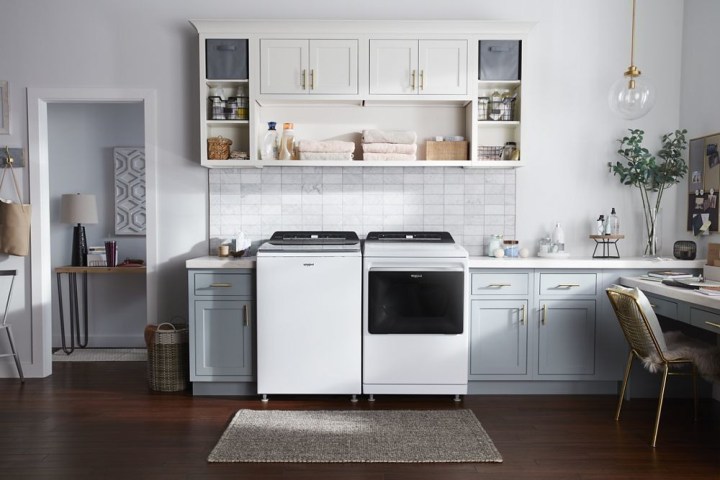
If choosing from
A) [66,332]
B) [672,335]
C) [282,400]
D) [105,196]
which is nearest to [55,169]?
[105,196]

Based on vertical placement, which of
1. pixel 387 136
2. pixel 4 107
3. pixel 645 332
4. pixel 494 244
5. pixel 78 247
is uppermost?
pixel 4 107

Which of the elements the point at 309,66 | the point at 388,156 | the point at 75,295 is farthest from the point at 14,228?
the point at 388,156

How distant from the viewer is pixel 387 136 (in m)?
→ 3.95

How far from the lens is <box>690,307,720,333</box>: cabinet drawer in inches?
112

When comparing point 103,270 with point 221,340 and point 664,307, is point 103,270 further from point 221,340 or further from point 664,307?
point 664,307

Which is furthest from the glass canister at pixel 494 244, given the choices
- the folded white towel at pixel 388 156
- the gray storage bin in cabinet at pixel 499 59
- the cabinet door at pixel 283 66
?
the cabinet door at pixel 283 66

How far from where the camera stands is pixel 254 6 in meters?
4.09

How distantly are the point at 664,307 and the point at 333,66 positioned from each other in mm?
2487

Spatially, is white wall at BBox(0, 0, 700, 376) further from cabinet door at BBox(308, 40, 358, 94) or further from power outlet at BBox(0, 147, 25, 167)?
cabinet door at BBox(308, 40, 358, 94)

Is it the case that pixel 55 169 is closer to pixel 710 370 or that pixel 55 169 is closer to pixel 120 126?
pixel 120 126

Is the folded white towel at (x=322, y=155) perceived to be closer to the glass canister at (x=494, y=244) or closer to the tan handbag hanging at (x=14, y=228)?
the glass canister at (x=494, y=244)

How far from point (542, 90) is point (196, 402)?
314cm

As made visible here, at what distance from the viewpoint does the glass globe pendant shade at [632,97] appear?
3.07 m

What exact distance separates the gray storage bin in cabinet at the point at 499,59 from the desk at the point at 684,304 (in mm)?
1542
